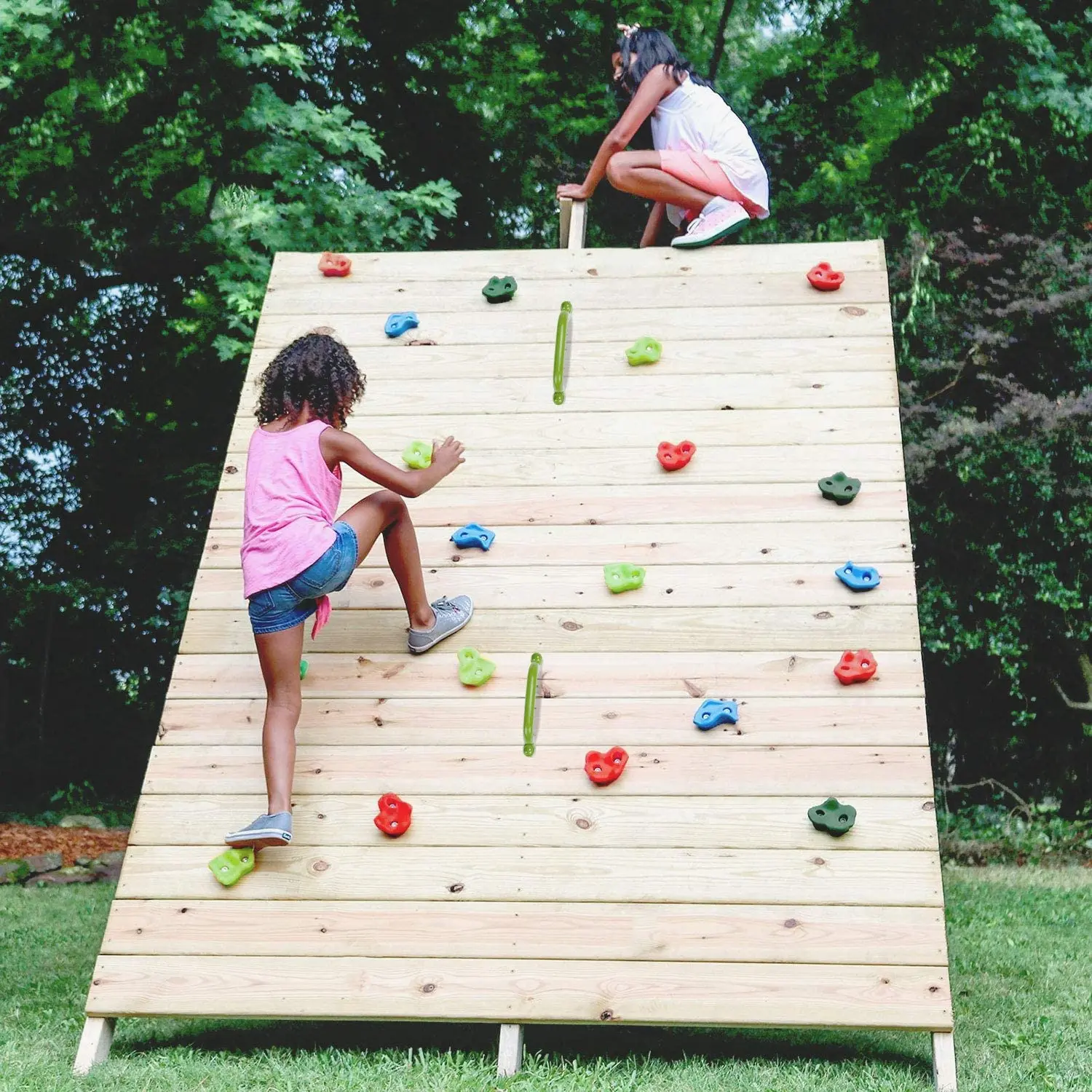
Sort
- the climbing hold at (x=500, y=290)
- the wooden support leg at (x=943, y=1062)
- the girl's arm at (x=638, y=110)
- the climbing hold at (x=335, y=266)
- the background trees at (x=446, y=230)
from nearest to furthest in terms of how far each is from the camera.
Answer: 1. the wooden support leg at (x=943, y=1062)
2. the climbing hold at (x=500, y=290)
3. the climbing hold at (x=335, y=266)
4. the girl's arm at (x=638, y=110)
5. the background trees at (x=446, y=230)

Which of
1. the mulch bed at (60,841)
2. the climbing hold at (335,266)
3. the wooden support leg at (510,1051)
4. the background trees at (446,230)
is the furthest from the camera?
the background trees at (446,230)

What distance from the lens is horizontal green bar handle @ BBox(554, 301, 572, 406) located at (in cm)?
457

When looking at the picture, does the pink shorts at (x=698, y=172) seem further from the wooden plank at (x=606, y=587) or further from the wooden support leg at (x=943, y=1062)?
the wooden support leg at (x=943, y=1062)

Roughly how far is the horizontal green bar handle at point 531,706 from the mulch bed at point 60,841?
16.5ft

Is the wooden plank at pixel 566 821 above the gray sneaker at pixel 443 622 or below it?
below

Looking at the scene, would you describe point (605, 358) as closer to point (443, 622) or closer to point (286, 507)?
point (443, 622)

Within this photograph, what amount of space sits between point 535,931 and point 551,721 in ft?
2.13

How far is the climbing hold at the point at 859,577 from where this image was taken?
3951 mm

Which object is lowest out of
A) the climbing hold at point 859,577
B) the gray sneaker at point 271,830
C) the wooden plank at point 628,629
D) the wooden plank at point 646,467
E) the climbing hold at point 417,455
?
the gray sneaker at point 271,830

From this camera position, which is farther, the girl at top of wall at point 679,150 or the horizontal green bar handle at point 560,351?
the girl at top of wall at point 679,150

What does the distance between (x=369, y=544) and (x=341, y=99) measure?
8.28 meters

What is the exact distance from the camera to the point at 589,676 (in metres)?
3.93

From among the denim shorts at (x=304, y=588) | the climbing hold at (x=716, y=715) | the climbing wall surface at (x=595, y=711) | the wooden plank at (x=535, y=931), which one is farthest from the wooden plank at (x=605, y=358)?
the wooden plank at (x=535, y=931)

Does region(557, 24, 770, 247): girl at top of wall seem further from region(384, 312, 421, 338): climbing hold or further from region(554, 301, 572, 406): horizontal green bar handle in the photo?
region(384, 312, 421, 338): climbing hold
